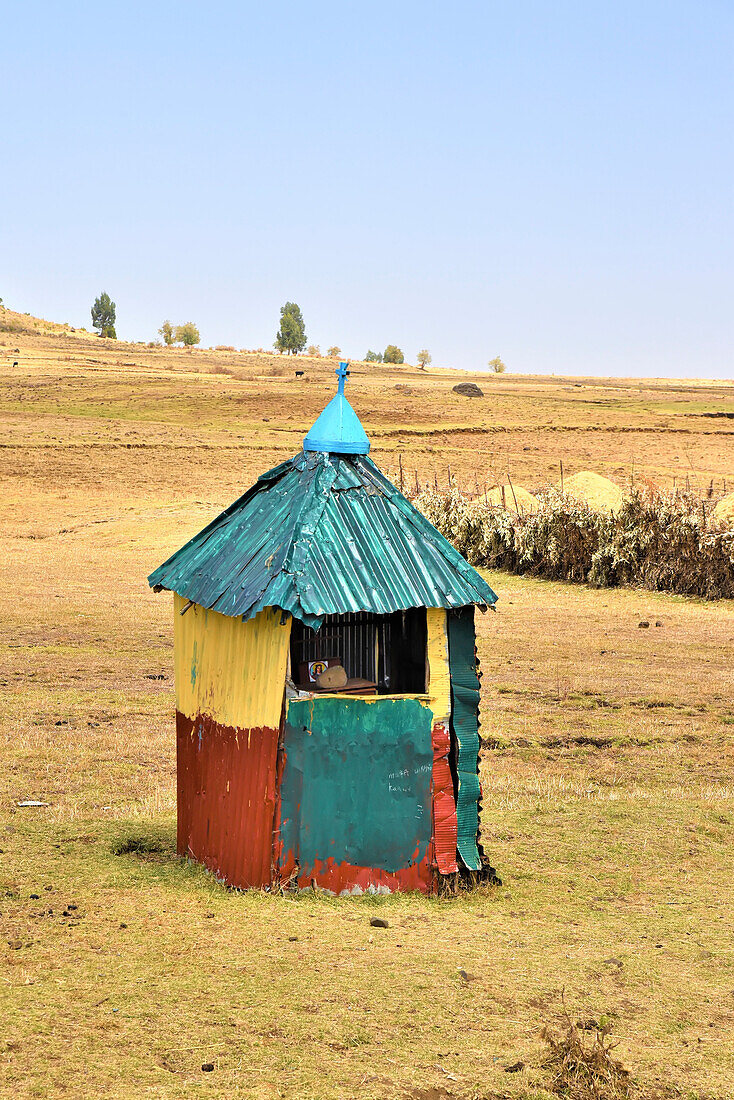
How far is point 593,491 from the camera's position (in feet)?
87.1

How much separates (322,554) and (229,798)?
63.7 inches

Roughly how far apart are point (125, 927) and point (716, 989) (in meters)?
3.20

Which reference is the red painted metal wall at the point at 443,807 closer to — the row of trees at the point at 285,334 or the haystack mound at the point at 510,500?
the haystack mound at the point at 510,500

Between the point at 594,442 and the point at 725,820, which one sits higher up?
the point at 594,442

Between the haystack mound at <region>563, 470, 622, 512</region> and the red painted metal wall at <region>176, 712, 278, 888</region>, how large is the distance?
60.3 feet

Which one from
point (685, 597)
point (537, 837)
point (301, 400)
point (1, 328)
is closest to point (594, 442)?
point (301, 400)

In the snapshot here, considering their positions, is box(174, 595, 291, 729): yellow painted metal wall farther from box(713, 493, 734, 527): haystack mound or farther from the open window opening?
box(713, 493, 734, 527): haystack mound

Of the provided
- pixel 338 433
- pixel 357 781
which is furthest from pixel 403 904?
pixel 338 433

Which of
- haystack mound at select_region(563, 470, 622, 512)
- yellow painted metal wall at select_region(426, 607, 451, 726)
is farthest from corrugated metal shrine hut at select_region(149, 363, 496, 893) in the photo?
haystack mound at select_region(563, 470, 622, 512)

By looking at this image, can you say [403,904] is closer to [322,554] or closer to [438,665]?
[438,665]

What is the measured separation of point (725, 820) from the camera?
30.3ft

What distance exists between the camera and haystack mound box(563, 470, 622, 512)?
25734 millimetres

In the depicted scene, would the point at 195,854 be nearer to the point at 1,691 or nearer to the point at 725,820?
the point at 725,820

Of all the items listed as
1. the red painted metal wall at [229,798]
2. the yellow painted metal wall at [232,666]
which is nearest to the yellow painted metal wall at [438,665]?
the yellow painted metal wall at [232,666]
